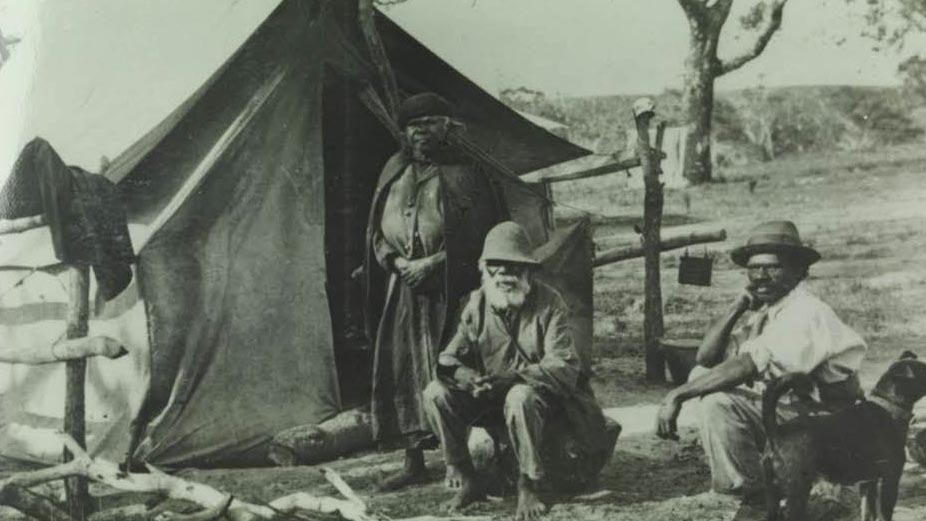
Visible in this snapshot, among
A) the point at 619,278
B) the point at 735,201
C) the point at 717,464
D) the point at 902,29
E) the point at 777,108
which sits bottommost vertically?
the point at 717,464

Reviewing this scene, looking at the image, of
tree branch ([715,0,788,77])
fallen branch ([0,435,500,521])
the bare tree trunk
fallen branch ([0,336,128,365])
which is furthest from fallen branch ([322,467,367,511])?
tree branch ([715,0,788,77])

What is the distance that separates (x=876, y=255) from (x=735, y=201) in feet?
1.85

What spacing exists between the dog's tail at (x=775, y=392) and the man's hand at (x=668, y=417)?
30 cm

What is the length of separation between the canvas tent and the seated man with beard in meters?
0.36

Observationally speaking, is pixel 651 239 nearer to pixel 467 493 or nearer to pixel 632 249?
pixel 632 249

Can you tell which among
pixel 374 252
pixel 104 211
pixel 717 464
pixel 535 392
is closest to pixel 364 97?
pixel 374 252

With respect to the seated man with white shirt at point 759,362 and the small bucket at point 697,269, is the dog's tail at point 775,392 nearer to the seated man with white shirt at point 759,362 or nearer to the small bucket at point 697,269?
the seated man with white shirt at point 759,362

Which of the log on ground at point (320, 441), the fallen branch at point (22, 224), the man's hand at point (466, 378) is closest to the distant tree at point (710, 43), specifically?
the man's hand at point (466, 378)

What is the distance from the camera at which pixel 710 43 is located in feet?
14.8

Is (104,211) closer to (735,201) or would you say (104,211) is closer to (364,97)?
(364,97)

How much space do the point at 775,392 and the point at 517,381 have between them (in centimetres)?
90

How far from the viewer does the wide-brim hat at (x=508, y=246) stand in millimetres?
4195

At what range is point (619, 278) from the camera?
4555 mm

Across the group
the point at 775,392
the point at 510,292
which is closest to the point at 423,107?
the point at 510,292
